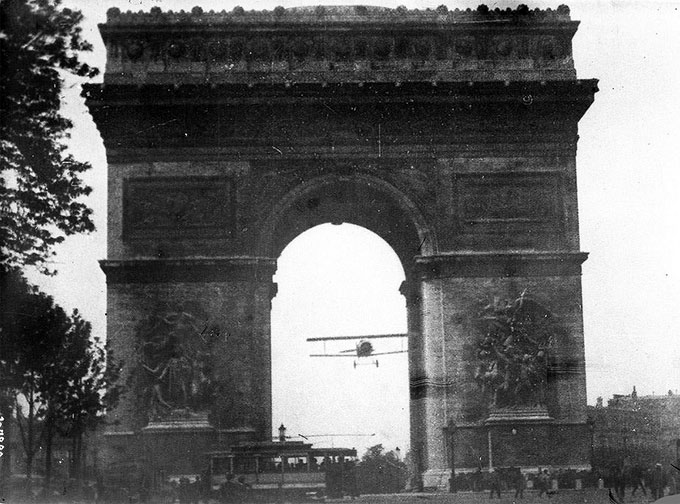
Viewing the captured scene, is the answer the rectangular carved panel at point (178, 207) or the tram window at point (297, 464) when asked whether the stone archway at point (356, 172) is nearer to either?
the rectangular carved panel at point (178, 207)

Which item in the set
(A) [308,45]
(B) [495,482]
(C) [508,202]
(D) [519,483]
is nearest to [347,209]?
(C) [508,202]

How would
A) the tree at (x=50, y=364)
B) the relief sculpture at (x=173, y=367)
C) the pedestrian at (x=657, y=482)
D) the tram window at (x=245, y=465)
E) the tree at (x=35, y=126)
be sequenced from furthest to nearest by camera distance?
the relief sculpture at (x=173, y=367) → the tram window at (x=245, y=465) → the pedestrian at (x=657, y=482) → the tree at (x=50, y=364) → the tree at (x=35, y=126)

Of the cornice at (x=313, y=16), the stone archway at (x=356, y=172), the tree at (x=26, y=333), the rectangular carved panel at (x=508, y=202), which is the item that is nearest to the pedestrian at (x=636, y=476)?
the stone archway at (x=356, y=172)

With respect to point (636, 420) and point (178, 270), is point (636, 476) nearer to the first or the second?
point (178, 270)

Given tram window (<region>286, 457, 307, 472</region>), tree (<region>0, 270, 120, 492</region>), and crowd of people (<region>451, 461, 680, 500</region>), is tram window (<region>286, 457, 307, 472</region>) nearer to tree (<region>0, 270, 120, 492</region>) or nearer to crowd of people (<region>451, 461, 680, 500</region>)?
crowd of people (<region>451, 461, 680, 500</region>)

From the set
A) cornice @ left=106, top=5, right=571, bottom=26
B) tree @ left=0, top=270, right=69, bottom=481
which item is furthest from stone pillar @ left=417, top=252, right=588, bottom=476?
tree @ left=0, top=270, right=69, bottom=481

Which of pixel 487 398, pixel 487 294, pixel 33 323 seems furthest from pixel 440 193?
pixel 33 323
